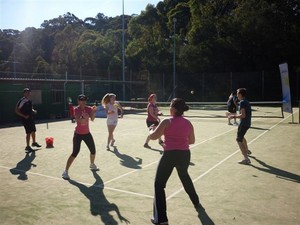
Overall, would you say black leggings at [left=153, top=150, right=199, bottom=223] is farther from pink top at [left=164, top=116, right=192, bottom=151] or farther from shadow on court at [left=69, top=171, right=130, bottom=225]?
shadow on court at [left=69, top=171, right=130, bottom=225]

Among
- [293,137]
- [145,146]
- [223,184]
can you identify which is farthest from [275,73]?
[223,184]

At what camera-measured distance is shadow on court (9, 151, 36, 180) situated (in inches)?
336

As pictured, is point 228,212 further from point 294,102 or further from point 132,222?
point 294,102

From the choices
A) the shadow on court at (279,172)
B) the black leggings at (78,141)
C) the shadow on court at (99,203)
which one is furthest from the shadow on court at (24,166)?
the shadow on court at (279,172)

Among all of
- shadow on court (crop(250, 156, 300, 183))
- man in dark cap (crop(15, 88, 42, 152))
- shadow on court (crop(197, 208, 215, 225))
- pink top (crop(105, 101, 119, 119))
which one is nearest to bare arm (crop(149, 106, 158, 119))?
pink top (crop(105, 101, 119, 119))

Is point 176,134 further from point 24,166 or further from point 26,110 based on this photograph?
point 26,110

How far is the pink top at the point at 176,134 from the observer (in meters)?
5.41

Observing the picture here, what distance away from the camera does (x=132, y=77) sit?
45125mm

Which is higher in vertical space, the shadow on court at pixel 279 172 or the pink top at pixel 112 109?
the pink top at pixel 112 109

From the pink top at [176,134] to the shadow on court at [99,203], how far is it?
4.67 feet

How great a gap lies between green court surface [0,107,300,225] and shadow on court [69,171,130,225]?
16 millimetres

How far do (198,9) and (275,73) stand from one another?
14.5m

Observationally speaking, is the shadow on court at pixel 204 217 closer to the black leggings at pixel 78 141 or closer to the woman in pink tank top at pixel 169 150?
the woman in pink tank top at pixel 169 150

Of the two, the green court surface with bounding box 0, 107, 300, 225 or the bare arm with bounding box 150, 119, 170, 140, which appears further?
the green court surface with bounding box 0, 107, 300, 225
